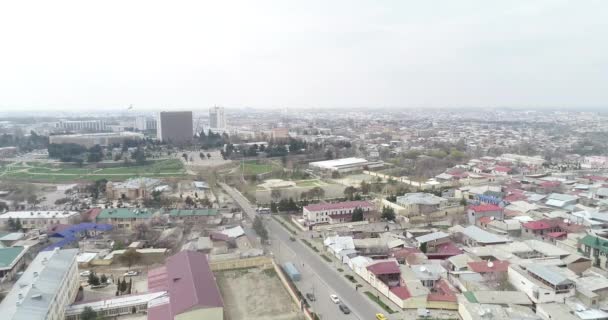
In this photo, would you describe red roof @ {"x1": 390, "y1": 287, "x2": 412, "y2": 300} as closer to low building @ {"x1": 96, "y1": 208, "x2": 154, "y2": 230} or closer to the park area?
low building @ {"x1": 96, "y1": 208, "x2": 154, "y2": 230}

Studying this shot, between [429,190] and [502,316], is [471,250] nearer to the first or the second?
[502,316]

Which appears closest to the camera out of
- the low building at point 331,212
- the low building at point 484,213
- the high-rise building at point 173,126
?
the low building at point 484,213

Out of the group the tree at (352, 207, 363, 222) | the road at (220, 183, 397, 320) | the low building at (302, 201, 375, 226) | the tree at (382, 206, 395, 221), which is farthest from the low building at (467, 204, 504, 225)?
the road at (220, 183, 397, 320)

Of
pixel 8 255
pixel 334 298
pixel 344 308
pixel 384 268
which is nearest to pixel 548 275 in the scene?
pixel 384 268

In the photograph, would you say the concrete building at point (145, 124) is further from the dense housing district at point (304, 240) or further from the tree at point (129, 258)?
the tree at point (129, 258)

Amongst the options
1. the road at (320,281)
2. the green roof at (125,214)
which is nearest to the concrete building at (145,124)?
the green roof at (125,214)

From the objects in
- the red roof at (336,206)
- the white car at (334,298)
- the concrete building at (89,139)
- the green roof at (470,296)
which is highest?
the concrete building at (89,139)
